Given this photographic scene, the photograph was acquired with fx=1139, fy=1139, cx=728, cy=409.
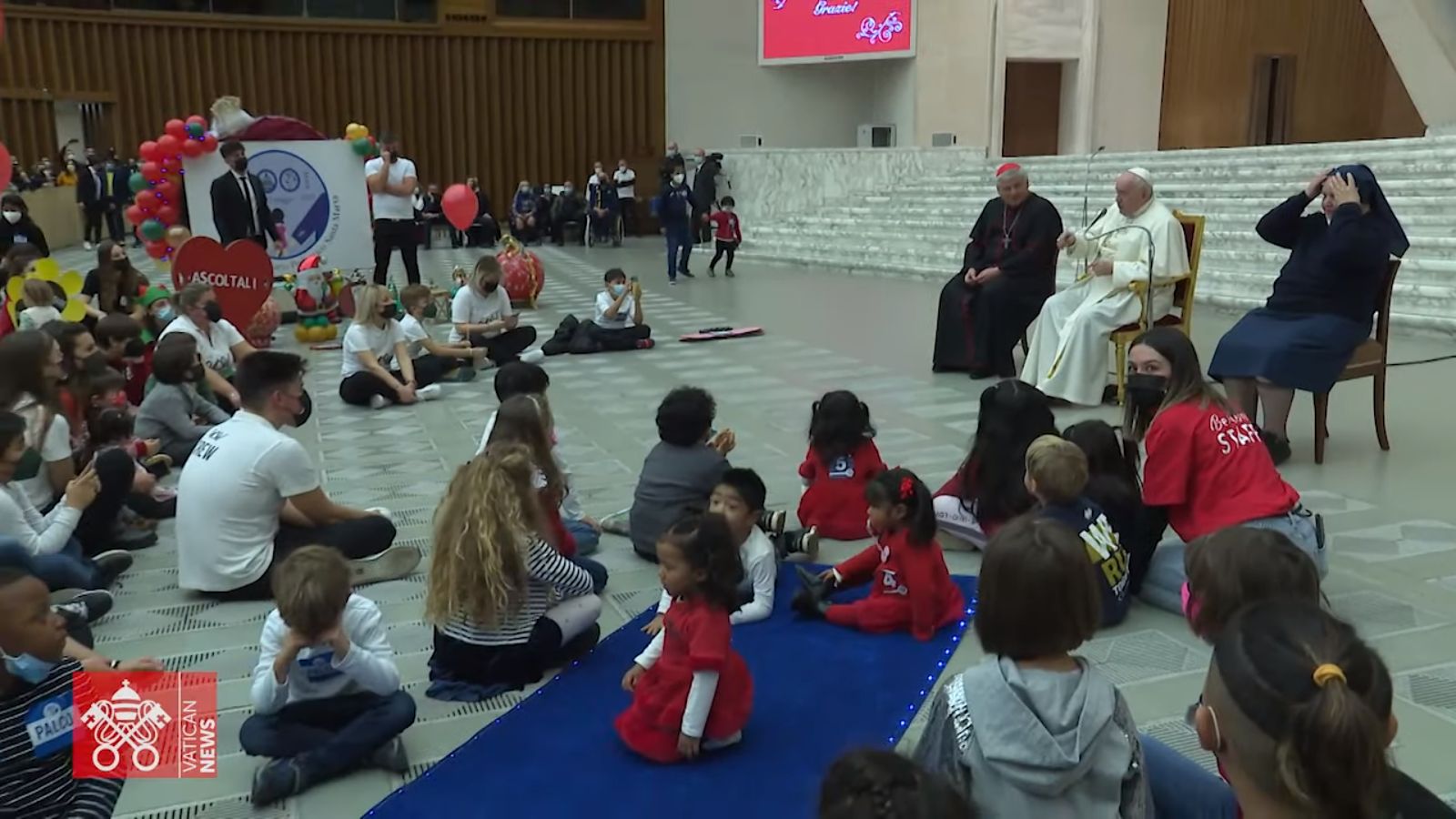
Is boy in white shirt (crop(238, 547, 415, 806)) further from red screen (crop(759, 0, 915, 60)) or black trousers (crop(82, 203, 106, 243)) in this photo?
red screen (crop(759, 0, 915, 60))

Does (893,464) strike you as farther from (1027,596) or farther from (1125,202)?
(1027,596)

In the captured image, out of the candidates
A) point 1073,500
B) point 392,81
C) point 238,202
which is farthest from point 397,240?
point 392,81

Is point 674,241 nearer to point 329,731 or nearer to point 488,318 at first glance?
point 488,318

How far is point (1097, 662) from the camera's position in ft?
10.3

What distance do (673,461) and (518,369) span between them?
820 millimetres

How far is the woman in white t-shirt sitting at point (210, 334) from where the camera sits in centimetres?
585

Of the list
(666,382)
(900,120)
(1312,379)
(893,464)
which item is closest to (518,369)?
(893,464)

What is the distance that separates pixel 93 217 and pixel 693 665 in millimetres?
17747

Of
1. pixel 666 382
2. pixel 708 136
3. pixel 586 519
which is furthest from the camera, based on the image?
pixel 708 136

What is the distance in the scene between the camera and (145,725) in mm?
2521

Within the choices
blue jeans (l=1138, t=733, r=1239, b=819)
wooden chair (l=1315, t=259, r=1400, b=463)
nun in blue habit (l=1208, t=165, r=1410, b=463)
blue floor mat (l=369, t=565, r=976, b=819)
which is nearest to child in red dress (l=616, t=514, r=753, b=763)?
blue floor mat (l=369, t=565, r=976, b=819)

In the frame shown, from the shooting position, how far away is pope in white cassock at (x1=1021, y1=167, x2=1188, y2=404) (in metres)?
6.26

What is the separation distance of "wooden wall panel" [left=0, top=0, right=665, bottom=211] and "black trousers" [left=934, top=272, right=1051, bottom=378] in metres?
15.0

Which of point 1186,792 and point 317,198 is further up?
point 317,198
